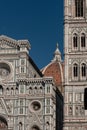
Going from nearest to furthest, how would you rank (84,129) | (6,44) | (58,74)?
(84,129) → (6,44) → (58,74)

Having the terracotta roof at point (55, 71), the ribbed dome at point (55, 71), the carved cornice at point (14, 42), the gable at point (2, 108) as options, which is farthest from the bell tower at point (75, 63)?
the terracotta roof at point (55, 71)

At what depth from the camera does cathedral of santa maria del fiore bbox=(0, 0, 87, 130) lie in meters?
44.2

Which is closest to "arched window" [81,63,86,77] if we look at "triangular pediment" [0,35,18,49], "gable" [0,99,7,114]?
"triangular pediment" [0,35,18,49]

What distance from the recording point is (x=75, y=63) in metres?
45.3

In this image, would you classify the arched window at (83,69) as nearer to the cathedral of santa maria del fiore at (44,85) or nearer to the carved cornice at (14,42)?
the cathedral of santa maria del fiore at (44,85)

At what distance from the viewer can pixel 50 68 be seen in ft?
230

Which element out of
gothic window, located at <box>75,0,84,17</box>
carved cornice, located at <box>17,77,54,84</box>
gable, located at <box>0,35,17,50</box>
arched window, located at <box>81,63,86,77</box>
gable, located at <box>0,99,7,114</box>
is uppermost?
gothic window, located at <box>75,0,84,17</box>

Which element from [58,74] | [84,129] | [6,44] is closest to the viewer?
[84,129]

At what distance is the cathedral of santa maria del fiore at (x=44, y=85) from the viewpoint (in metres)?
44.2

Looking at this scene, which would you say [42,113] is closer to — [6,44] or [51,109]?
[51,109]

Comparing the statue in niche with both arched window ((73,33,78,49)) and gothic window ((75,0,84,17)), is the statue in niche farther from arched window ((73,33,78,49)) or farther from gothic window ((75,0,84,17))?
gothic window ((75,0,84,17))

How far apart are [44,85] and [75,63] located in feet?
11.6

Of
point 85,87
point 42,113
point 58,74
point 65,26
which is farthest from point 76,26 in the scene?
point 58,74

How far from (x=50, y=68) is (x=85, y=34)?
24.6 m
